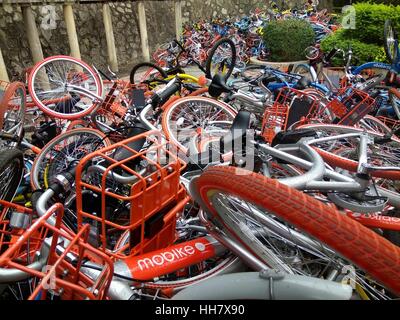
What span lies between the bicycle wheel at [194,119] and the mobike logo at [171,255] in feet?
3.77

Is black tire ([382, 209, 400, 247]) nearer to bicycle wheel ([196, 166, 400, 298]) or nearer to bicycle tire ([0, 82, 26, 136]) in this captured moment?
bicycle wheel ([196, 166, 400, 298])

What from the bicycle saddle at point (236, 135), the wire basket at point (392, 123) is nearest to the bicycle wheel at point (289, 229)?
the bicycle saddle at point (236, 135)

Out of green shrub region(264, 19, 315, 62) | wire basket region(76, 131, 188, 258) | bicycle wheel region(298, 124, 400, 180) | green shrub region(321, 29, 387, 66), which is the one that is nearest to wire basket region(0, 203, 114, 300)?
wire basket region(76, 131, 188, 258)

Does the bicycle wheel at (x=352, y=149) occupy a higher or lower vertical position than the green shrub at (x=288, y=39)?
lower

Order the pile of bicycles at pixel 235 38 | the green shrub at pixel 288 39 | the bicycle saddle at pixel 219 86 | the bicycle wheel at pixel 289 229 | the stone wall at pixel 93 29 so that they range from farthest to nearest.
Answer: the pile of bicycles at pixel 235 38 < the green shrub at pixel 288 39 < the stone wall at pixel 93 29 < the bicycle saddle at pixel 219 86 < the bicycle wheel at pixel 289 229

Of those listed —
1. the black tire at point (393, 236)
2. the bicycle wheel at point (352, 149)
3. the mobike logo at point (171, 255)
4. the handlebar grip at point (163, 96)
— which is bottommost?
the black tire at point (393, 236)

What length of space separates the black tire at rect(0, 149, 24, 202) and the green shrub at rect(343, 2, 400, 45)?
9041 mm

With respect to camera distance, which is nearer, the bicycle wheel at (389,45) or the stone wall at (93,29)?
the bicycle wheel at (389,45)

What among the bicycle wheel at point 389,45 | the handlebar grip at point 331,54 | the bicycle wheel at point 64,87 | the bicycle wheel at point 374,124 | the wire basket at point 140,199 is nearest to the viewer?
the wire basket at point 140,199

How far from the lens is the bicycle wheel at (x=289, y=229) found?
1.10m

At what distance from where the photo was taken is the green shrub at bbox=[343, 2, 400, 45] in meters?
8.30

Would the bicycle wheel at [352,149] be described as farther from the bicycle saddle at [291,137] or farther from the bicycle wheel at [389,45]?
the bicycle wheel at [389,45]

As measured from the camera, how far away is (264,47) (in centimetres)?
1084
